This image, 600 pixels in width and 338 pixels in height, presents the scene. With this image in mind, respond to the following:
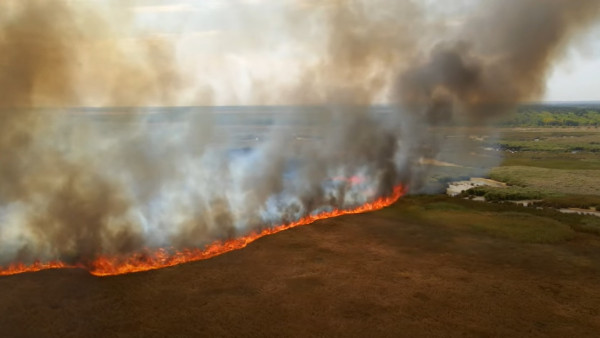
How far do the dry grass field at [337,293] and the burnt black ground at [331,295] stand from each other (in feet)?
0.19

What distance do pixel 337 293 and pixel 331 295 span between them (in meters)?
0.37

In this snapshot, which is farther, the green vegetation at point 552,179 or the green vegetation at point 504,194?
the green vegetation at point 552,179

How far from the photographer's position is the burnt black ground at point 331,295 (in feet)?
57.8

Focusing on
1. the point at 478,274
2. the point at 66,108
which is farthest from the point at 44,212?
the point at 478,274

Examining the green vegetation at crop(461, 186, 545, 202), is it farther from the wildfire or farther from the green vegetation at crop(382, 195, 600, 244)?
the wildfire

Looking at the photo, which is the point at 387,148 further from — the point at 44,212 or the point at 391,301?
the point at 44,212

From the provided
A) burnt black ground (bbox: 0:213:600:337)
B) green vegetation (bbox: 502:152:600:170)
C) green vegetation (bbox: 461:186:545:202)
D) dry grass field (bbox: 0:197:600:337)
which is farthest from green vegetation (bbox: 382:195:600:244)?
green vegetation (bbox: 502:152:600:170)

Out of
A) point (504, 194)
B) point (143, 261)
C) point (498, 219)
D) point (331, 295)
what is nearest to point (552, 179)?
point (504, 194)

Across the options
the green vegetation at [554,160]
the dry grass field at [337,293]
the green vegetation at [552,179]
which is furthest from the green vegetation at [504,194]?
the green vegetation at [554,160]

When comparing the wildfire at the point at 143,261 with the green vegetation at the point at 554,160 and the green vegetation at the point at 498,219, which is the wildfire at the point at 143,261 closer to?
the green vegetation at the point at 498,219

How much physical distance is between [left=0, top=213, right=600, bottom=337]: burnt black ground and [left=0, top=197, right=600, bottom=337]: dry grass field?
57 millimetres

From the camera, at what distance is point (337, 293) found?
68.0 feet

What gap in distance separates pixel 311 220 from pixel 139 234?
13721 mm

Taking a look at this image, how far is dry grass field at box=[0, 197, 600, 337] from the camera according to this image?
17641 millimetres
